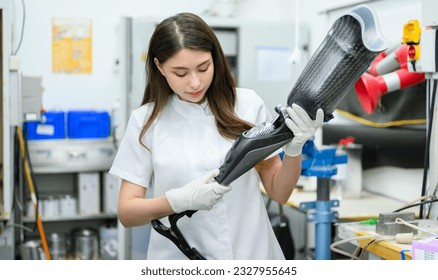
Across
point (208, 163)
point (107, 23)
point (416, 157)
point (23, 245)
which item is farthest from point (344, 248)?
point (107, 23)

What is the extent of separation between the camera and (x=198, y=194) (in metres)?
1.30

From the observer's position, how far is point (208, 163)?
4.65 feet

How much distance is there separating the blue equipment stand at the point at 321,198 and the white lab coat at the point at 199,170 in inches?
27.1

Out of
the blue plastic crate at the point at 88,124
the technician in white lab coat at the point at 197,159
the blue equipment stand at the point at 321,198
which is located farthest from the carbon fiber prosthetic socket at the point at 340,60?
the blue plastic crate at the point at 88,124

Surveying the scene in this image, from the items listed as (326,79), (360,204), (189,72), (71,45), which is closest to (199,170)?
(189,72)

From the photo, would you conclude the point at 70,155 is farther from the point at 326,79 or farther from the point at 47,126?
the point at 326,79

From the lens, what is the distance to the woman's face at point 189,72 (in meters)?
1.32

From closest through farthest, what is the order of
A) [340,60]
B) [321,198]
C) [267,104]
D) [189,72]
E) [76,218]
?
[340,60]
[189,72]
[321,198]
[267,104]
[76,218]

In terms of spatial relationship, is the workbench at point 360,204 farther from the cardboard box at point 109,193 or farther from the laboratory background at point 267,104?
the cardboard box at point 109,193

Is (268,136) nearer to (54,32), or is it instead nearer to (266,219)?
(266,219)

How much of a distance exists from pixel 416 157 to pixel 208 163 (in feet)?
4.24

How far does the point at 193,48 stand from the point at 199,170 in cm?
30

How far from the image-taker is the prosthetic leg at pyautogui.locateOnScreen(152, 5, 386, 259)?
109 centimetres

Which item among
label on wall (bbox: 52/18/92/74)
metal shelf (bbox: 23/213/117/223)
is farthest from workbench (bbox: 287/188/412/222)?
label on wall (bbox: 52/18/92/74)
